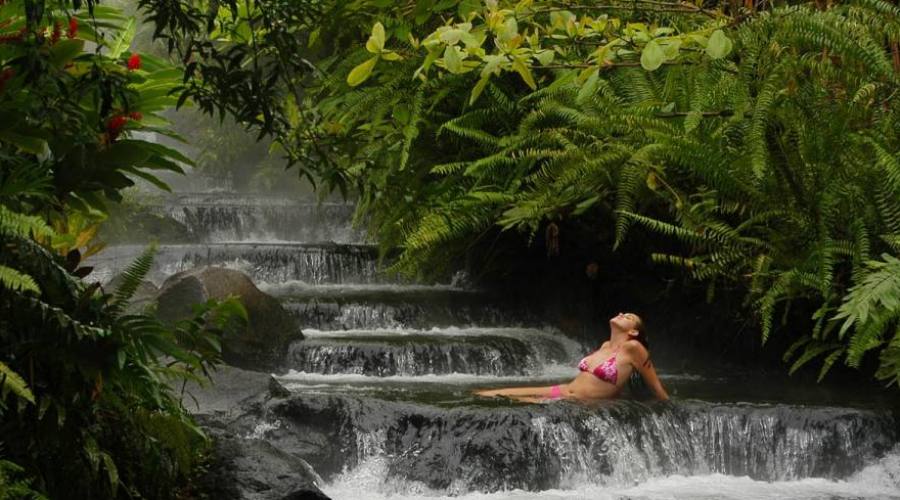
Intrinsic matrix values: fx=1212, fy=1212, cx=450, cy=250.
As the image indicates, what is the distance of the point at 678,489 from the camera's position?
5699 millimetres

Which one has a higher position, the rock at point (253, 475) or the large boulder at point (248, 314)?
the large boulder at point (248, 314)

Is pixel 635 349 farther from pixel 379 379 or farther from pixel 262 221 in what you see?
pixel 262 221

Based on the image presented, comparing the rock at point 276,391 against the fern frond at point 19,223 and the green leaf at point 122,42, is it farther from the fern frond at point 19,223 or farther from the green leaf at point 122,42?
the fern frond at point 19,223

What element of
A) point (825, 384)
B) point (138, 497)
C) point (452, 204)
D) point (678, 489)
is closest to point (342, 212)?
point (452, 204)

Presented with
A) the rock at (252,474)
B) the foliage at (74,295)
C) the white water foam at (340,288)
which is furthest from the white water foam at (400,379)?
the foliage at (74,295)

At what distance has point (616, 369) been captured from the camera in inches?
249

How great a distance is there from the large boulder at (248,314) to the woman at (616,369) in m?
1.78

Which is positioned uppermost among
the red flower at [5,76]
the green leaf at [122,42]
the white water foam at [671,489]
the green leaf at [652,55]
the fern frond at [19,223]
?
the green leaf at [652,55]

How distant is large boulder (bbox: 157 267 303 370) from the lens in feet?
23.9

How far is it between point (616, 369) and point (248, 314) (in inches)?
99.7

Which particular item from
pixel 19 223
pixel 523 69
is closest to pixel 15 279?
pixel 19 223

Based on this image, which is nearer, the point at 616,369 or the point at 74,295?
the point at 74,295

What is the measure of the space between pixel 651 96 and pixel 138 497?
15.3 feet

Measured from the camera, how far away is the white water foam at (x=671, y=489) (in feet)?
18.3
